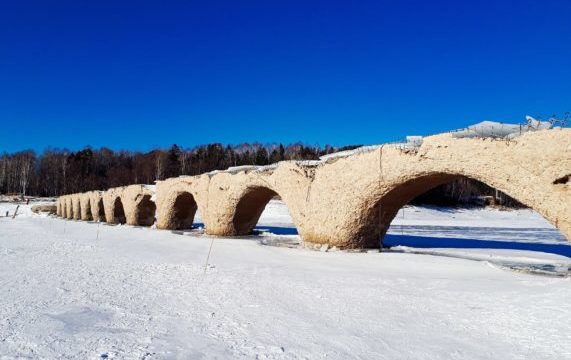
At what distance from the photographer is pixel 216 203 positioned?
14.7 meters

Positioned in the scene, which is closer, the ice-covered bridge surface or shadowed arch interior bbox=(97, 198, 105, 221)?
the ice-covered bridge surface

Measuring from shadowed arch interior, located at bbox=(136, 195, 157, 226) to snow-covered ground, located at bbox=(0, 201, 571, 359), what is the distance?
14.4 m

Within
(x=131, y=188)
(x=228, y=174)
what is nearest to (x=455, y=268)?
(x=228, y=174)

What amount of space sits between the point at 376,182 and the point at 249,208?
6338 mm

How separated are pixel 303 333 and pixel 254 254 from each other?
5.29 m

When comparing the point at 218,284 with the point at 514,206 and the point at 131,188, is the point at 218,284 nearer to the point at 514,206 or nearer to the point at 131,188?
the point at 131,188

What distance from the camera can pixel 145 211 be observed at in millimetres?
21875

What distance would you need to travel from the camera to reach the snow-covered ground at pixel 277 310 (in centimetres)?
316

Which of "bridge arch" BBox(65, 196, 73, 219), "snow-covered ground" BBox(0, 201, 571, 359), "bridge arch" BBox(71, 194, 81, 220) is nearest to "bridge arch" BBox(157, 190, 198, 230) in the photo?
"snow-covered ground" BBox(0, 201, 571, 359)

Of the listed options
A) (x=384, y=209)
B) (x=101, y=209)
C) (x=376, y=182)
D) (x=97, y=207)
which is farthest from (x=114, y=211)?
(x=376, y=182)

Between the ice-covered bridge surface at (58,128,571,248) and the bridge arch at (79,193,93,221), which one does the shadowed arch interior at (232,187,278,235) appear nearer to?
the ice-covered bridge surface at (58,128,571,248)

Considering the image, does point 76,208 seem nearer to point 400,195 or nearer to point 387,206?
point 387,206

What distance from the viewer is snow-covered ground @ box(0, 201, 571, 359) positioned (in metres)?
3.16

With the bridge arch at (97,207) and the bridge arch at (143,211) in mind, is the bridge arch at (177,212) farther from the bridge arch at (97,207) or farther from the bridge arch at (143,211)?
the bridge arch at (97,207)
